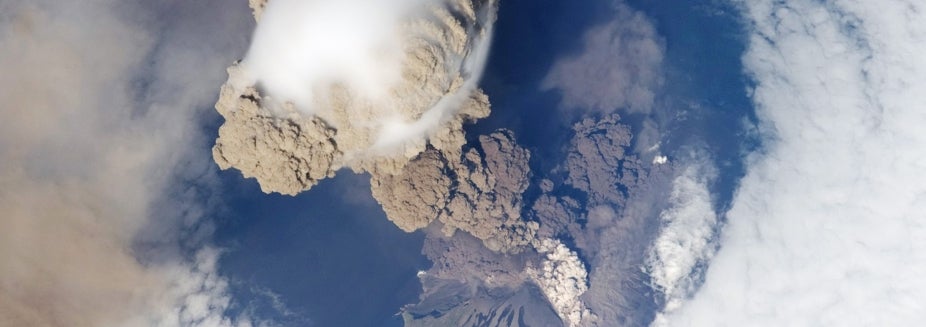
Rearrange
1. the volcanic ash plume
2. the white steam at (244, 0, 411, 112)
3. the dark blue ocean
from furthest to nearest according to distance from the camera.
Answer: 1. the dark blue ocean
2. the volcanic ash plume
3. the white steam at (244, 0, 411, 112)

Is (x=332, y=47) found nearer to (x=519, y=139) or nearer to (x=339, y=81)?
(x=339, y=81)

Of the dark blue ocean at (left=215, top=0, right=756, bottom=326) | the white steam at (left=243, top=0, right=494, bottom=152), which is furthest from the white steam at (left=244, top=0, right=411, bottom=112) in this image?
the dark blue ocean at (left=215, top=0, right=756, bottom=326)

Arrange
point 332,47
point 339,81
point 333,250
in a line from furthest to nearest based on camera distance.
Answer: point 333,250 → point 339,81 → point 332,47

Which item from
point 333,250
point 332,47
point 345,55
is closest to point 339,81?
point 345,55

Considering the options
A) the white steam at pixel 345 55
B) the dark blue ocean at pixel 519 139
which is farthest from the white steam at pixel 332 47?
the dark blue ocean at pixel 519 139

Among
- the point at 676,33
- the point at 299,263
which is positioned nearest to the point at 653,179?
the point at 676,33

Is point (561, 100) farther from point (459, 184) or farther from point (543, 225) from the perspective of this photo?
point (459, 184)

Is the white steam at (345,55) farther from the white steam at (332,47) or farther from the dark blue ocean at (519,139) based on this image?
the dark blue ocean at (519,139)

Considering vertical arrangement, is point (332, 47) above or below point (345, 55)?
above

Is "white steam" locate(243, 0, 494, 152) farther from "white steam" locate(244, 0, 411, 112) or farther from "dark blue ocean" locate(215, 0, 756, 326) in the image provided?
"dark blue ocean" locate(215, 0, 756, 326)
